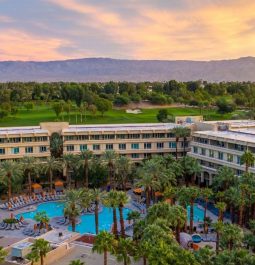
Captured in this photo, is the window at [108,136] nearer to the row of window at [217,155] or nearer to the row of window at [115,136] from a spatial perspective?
the row of window at [115,136]

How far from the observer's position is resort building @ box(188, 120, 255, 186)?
7119 cm

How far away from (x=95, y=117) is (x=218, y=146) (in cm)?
6259

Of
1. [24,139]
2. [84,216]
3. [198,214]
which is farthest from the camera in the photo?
[24,139]

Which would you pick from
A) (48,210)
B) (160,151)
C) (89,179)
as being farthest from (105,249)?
(160,151)

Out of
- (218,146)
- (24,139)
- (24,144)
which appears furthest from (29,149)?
(218,146)

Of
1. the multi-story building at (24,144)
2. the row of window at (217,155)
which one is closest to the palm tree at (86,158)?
the multi-story building at (24,144)

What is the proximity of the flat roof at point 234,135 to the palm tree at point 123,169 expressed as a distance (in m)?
15.0

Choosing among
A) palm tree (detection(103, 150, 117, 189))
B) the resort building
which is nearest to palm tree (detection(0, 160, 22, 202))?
palm tree (detection(103, 150, 117, 189))

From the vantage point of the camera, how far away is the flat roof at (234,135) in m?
72.0

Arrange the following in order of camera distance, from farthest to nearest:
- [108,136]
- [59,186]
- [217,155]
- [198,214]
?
[108,136] < [59,186] < [217,155] < [198,214]

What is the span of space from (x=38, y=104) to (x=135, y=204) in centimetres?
9548

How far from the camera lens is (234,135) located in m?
77.3

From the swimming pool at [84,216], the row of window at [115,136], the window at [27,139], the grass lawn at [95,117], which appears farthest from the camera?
the grass lawn at [95,117]

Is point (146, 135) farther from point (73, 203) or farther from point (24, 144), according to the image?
point (73, 203)
